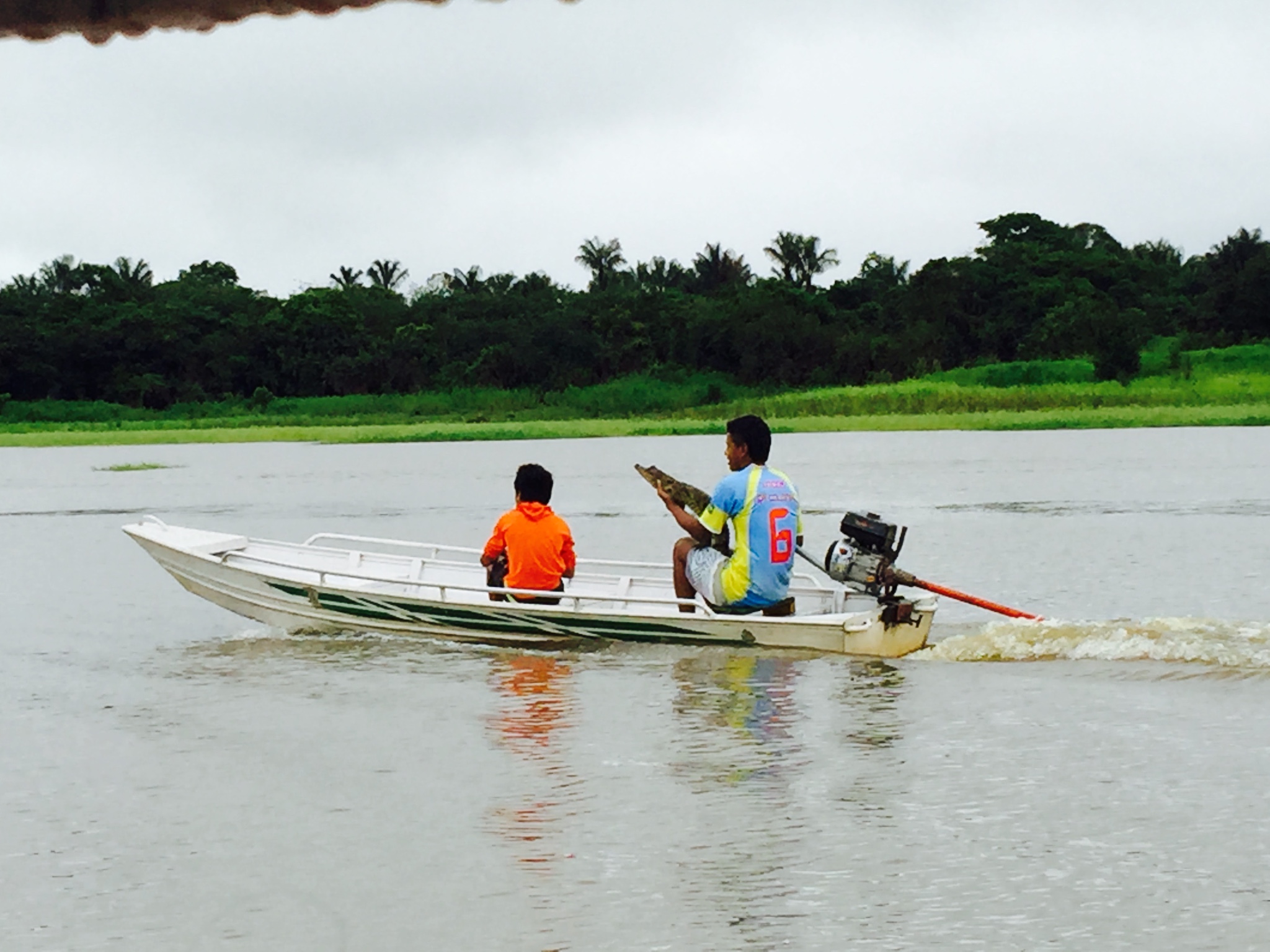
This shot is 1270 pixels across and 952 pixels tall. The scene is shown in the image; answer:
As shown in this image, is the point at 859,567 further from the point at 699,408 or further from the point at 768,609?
the point at 699,408

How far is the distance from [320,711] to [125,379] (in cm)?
4962

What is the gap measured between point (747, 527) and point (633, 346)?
5125 centimetres

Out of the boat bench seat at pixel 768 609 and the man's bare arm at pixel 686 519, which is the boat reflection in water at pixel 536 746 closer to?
the boat bench seat at pixel 768 609

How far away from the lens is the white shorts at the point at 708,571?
10.6m

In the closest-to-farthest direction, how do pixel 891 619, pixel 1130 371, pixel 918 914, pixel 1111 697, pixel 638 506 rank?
1. pixel 918 914
2. pixel 1111 697
3. pixel 891 619
4. pixel 638 506
5. pixel 1130 371

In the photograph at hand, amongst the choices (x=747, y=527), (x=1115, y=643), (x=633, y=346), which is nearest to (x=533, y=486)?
(x=747, y=527)

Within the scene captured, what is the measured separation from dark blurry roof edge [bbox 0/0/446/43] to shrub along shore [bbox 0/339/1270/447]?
43238mm

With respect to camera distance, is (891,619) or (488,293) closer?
(891,619)

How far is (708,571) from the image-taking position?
1062cm

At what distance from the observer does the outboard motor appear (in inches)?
413

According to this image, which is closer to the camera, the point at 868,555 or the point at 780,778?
the point at 780,778

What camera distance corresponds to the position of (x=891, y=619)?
10.7m

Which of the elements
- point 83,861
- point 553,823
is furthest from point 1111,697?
point 83,861

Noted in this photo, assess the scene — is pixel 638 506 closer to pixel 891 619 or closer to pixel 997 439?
pixel 891 619
